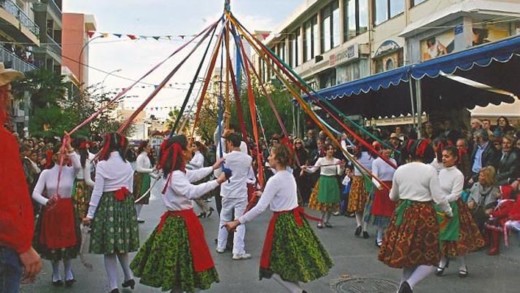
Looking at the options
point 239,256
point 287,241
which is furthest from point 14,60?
Answer: point 287,241

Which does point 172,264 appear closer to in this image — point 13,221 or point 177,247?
point 177,247

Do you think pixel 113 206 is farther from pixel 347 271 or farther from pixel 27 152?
pixel 27 152

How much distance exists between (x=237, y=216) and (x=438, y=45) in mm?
13337

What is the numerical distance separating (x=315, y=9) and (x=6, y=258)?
3103 centimetres

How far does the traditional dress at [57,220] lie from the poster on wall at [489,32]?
47.7 feet

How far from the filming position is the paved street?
18.8 feet

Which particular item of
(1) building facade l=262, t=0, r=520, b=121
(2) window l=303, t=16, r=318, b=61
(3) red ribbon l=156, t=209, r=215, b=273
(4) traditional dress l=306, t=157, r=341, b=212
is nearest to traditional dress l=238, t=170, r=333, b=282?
(3) red ribbon l=156, t=209, r=215, b=273

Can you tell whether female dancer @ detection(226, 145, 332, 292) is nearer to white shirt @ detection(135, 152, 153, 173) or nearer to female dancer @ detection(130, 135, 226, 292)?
female dancer @ detection(130, 135, 226, 292)

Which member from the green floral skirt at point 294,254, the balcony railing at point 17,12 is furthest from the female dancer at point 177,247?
the balcony railing at point 17,12

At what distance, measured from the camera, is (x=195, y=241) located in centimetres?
464

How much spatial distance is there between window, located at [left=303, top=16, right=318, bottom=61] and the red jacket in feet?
101

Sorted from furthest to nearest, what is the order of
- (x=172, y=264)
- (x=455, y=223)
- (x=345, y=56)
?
(x=345, y=56) → (x=455, y=223) → (x=172, y=264)

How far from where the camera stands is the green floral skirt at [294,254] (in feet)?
15.3

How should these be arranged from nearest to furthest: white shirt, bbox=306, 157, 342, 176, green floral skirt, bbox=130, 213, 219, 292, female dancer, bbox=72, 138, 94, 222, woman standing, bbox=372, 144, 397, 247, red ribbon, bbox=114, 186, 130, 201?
green floral skirt, bbox=130, 213, 219, 292, red ribbon, bbox=114, 186, 130, 201, female dancer, bbox=72, 138, 94, 222, woman standing, bbox=372, 144, 397, 247, white shirt, bbox=306, 157, 342, 176
